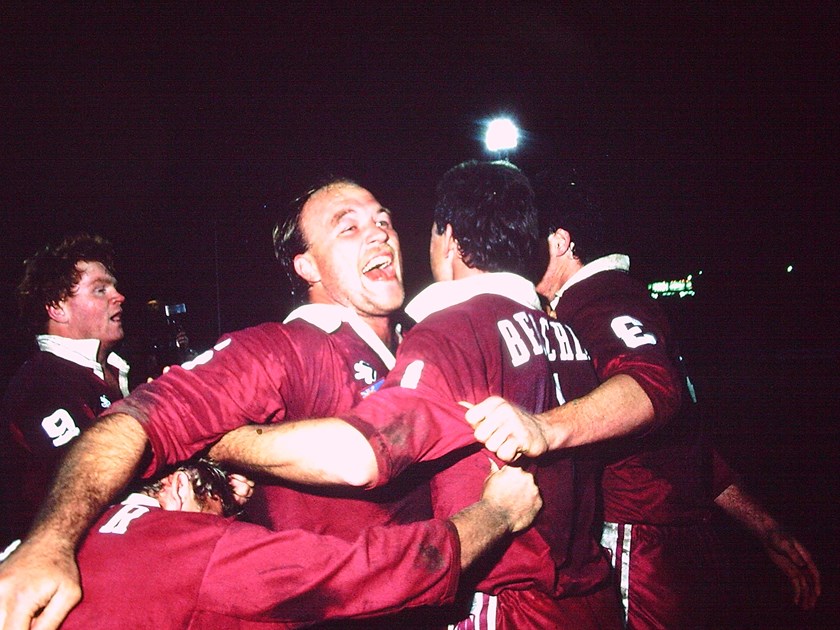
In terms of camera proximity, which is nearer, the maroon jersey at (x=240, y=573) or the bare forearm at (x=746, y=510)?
the maroon jersey at (x=240, y=573)

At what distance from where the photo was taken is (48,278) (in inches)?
146

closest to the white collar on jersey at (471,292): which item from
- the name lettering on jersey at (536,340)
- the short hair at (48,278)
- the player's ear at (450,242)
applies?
the name lettering on jersey at (536,340)

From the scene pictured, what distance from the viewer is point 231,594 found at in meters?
1.26

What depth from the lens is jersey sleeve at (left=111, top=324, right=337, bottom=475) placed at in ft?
4.81

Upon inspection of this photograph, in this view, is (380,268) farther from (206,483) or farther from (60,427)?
(60,427)

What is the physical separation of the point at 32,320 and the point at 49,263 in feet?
1.61

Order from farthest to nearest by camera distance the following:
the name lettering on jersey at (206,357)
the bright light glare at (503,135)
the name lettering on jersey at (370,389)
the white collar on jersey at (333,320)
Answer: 1. the bright light glare at (503,135)
2. the white collar on jersey at (333,320)
3. the name lettering on jersey at (370,389)
4. the name lettering on jersey at (206,357)

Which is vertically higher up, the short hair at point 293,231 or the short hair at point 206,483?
the short hair at point 293,231

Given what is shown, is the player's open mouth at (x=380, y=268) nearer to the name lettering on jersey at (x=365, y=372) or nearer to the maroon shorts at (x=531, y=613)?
the name lettering on jersey at (x=365, y=372)

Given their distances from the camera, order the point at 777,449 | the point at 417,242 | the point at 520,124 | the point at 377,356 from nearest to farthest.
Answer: the point at 377,356, the point at 777,449, the point at 520,124, the point at 417,242

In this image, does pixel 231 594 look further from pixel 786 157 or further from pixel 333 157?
pixel 786 157

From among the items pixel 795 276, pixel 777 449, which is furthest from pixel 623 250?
pixel 795 276

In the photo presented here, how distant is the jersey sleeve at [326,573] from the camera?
1.27 metres

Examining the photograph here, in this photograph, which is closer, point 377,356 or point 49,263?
point 377,356
